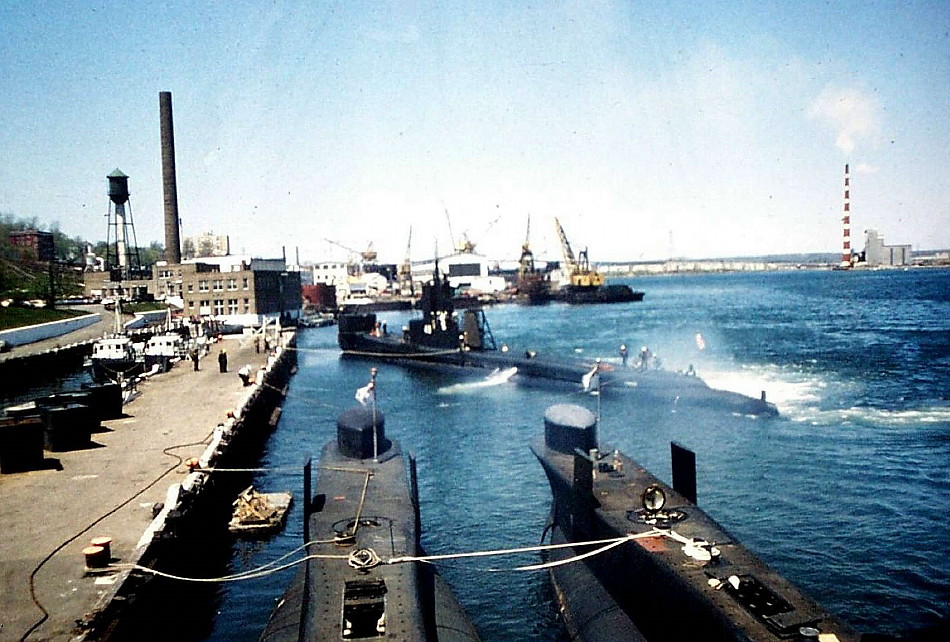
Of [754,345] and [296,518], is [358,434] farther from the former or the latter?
[754,345]

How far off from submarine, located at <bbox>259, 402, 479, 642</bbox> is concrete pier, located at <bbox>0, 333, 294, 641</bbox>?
12.7 feet

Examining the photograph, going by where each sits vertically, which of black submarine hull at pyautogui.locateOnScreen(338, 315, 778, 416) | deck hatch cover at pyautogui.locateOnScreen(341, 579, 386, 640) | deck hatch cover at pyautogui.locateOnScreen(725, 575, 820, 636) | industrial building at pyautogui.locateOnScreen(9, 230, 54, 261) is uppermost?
industrial building at pyautogui.locateOnScreen(9, 230, 54, 261)

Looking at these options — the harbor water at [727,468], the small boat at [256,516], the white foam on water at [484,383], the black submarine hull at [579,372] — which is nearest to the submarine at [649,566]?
the harbor water at [727,468]

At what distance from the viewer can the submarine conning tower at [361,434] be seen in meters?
21.4

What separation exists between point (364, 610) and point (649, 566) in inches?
207

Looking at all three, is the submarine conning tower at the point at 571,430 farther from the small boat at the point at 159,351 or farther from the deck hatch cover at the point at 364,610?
the small boat at the point at 159,351

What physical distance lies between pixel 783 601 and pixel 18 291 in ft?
363

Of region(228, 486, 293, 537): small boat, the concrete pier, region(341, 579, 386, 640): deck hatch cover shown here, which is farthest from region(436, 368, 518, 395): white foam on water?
region(341, 579, 386, 640): deck hatch cover

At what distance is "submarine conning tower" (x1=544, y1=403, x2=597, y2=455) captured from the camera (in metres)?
19.7

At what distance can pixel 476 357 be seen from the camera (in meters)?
61.5

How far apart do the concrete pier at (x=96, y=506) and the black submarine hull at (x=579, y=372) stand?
21948mm

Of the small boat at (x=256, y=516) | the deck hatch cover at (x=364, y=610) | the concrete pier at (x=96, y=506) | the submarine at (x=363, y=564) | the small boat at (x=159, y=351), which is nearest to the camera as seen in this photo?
the deck hatch cover at (x=364, y=610)

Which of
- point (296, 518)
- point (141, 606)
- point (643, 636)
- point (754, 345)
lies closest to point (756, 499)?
point (643, 636)

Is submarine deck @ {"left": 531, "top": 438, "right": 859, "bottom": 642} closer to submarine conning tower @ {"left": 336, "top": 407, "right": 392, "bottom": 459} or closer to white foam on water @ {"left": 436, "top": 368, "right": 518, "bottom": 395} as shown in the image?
submarine conning tower @ {"left": 336, "top": 407, "right": 392, "bottom": 459}
